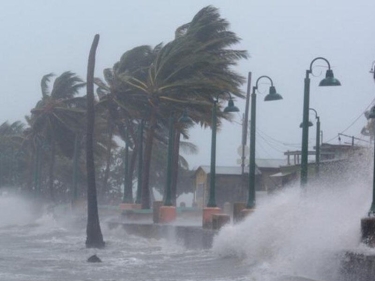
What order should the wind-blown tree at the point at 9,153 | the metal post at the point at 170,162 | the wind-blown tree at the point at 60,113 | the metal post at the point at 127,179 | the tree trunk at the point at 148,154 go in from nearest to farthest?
the metal post at the point at 170,162 → the tree trunk at the point at 148,154 → the metal post at the point at 127,179 → the wind-blown tree at the point at 60,113 → the wind-blown tree at the point at 9,153

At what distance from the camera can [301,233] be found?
58.0ft

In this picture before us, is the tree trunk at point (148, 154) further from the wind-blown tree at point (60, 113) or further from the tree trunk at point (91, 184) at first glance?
the wind-blown tree at point (60, 113)

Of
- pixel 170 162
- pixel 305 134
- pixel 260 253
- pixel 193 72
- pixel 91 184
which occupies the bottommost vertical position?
pixel 260 253

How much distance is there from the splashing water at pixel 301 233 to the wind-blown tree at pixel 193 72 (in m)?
15.1

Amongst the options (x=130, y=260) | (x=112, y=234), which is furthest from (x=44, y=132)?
(x=130, y=260)

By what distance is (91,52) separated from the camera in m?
32.9

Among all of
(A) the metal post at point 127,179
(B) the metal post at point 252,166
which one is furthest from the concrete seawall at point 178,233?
(A) the metal post at point 127,179

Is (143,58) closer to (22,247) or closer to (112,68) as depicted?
(112,68)

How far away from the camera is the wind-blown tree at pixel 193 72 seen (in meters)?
39.3

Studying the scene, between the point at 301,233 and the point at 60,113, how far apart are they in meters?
44.3

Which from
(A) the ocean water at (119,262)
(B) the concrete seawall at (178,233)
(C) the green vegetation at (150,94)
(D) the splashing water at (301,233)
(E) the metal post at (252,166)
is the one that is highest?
(C) the green vegetation at (150,94)

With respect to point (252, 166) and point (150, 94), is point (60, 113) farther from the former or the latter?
point (252, 166)

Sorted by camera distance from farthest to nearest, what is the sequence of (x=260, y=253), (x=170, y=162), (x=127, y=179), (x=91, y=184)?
(x=127, y=179)
(x=170, y=162)
(x=91, y=184)
(x=260, y=253)

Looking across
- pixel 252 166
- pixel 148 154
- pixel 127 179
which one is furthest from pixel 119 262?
pixel 127 179
